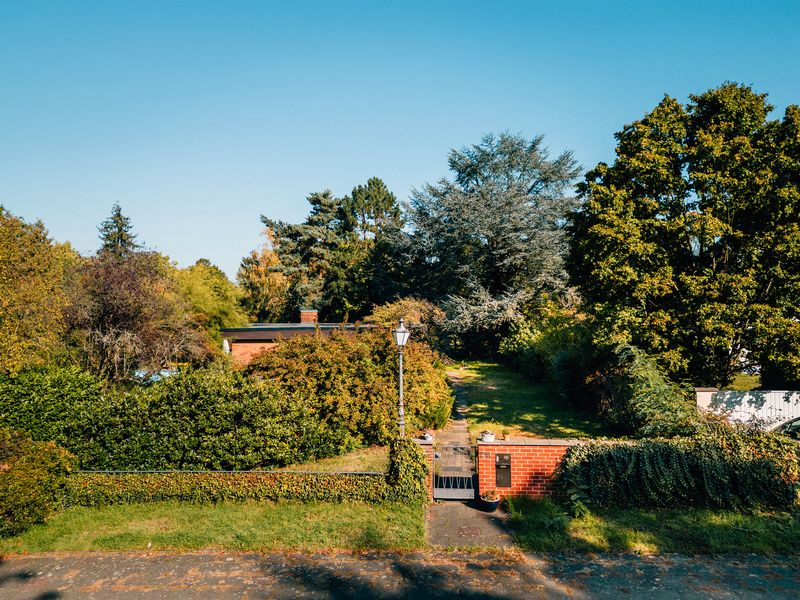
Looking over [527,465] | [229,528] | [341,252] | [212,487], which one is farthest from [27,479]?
[341,252]

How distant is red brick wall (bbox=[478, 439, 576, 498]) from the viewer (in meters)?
9.70

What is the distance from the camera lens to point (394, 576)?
7410mm

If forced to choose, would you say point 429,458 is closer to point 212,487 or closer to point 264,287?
point 212,487

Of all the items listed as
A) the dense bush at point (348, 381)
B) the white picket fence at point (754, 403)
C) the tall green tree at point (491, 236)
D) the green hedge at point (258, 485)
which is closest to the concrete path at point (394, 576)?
the green hedge at point (258, 485)

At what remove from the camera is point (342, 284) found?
149 ft

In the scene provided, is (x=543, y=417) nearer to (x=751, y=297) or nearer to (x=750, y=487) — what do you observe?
(x=751, y=297)

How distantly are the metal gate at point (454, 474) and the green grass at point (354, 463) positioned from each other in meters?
1.37

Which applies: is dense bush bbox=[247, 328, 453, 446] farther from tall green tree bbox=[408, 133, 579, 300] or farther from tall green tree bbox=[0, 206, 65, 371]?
tall green tree bbox=[408, 133, 579, 300]

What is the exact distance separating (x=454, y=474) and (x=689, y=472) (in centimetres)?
472

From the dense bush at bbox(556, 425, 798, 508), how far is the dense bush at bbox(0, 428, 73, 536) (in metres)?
10.3

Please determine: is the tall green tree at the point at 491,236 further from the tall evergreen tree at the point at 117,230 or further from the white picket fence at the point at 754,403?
the tall evergreen tree at the point at 117,230

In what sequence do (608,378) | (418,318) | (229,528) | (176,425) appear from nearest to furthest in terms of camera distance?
(229,528) < (176,425) < (608,378) < (418,318)

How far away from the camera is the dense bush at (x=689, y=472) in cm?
899

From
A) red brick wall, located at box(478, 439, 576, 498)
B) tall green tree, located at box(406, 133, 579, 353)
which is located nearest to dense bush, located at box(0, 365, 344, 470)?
red brick wall, located at box(478, 439, 576, 498)
